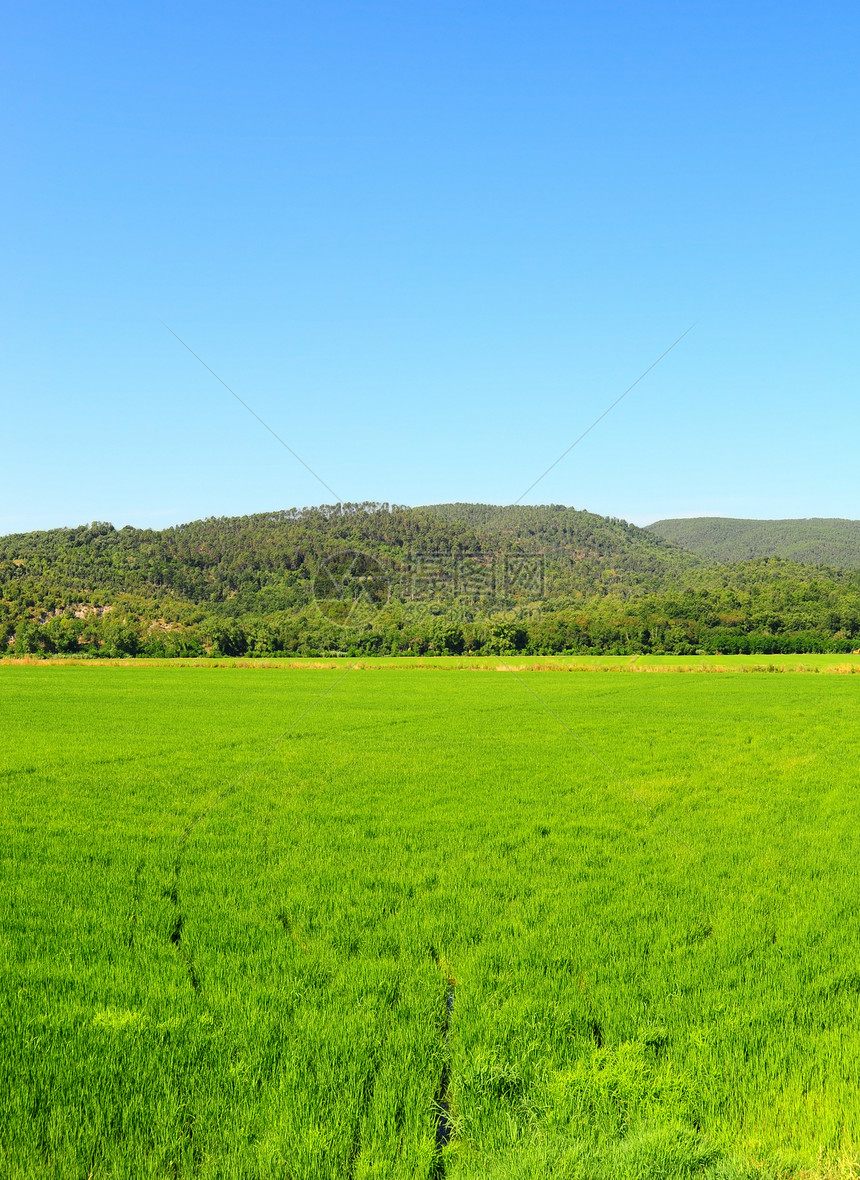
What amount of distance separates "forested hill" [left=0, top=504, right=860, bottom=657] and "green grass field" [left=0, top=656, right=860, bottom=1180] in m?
77.8

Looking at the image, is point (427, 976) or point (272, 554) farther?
point (272, 554)

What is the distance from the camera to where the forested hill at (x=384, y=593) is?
300ft

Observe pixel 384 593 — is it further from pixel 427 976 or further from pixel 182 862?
pixel 427 976

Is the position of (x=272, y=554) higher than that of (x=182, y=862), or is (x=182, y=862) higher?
(x=272, y=554)

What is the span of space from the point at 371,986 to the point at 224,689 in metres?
39.8

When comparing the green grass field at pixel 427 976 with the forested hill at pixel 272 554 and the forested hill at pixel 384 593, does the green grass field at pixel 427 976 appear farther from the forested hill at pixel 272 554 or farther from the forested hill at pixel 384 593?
the forested hill at pixel 272 554

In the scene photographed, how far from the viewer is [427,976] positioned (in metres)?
6.34

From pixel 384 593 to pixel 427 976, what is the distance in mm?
108177

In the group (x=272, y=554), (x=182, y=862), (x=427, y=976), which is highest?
(x=272, y=554)

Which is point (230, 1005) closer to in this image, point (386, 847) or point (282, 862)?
point (282, 862)

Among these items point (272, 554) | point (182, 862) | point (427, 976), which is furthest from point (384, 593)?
point (427, 976)

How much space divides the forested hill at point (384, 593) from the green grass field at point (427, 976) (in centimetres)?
7779

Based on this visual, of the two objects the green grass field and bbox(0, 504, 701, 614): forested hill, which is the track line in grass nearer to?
the green grass field

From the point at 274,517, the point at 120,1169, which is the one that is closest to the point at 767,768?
the point at 120,1169
